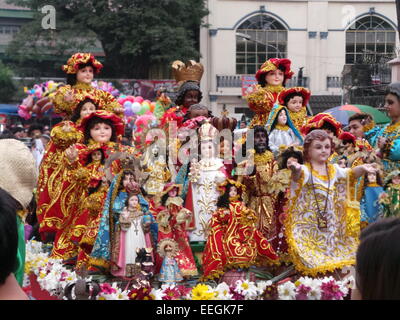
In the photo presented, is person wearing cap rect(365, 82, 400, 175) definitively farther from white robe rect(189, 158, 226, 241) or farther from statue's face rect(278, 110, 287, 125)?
white robe rect(189, 158, 226, 241)

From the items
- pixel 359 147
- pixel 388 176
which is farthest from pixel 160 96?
pixel 388 176

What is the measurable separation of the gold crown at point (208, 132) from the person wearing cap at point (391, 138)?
167 cm

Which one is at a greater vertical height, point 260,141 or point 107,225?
point 260,141

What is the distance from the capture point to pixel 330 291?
588 cm

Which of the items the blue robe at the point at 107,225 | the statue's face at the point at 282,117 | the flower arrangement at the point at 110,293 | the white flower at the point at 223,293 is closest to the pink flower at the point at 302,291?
the white flower at the point at 223,293

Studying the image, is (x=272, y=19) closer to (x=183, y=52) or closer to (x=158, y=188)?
(x=183, y=52)

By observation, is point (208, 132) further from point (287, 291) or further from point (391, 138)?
point (287, 291)

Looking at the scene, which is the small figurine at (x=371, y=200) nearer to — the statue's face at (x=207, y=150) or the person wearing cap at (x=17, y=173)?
the statue's face at (x=207, y=150)

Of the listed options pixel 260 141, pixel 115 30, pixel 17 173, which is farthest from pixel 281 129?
pixel 115 30

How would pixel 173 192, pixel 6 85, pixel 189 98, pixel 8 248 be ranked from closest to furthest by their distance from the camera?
1. pixel 8 248
2. pixel 173 192
3. pixel 189 98
4. pixel 6 85

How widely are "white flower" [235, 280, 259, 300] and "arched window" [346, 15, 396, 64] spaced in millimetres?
23762

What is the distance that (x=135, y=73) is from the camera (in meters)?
29.6

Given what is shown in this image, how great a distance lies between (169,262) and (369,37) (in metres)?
24.3

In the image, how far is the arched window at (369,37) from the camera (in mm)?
28844
